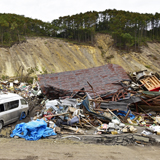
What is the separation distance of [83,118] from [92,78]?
17.7 ft

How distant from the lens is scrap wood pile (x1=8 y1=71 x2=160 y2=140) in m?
7.07

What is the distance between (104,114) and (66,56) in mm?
29722

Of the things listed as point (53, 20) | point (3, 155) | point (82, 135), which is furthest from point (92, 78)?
point (53, 20)

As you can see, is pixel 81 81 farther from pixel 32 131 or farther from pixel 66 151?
pixel 66 151

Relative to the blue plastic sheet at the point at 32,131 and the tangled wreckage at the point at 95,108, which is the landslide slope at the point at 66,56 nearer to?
the tangled wreckage at the point at 95,108

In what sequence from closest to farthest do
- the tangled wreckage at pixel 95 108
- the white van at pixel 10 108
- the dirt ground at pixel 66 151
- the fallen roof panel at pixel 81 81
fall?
the dirt ground at pixel 66 151 → the tangled wreckage at pixel 95 108 → the white van at pixel 10 108 → the fallen roof panel at pixel 81 81

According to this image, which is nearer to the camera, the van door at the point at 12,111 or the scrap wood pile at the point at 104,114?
the scrap wood pile at the point at 104,114

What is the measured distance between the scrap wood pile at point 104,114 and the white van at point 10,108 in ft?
3.01

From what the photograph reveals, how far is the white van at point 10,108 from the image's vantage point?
7.00 m

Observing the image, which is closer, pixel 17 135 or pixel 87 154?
pixel 87 154

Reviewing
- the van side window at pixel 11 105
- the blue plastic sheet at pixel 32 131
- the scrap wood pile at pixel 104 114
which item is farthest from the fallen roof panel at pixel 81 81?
the blue plastic sheet at pixel 32 131

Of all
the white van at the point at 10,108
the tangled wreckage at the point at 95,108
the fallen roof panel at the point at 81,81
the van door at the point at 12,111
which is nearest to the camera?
the tangled wreckage at the point at 95,108

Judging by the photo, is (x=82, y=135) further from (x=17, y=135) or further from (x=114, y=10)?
(x=114, y=10)

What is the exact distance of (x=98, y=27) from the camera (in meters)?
53.5
